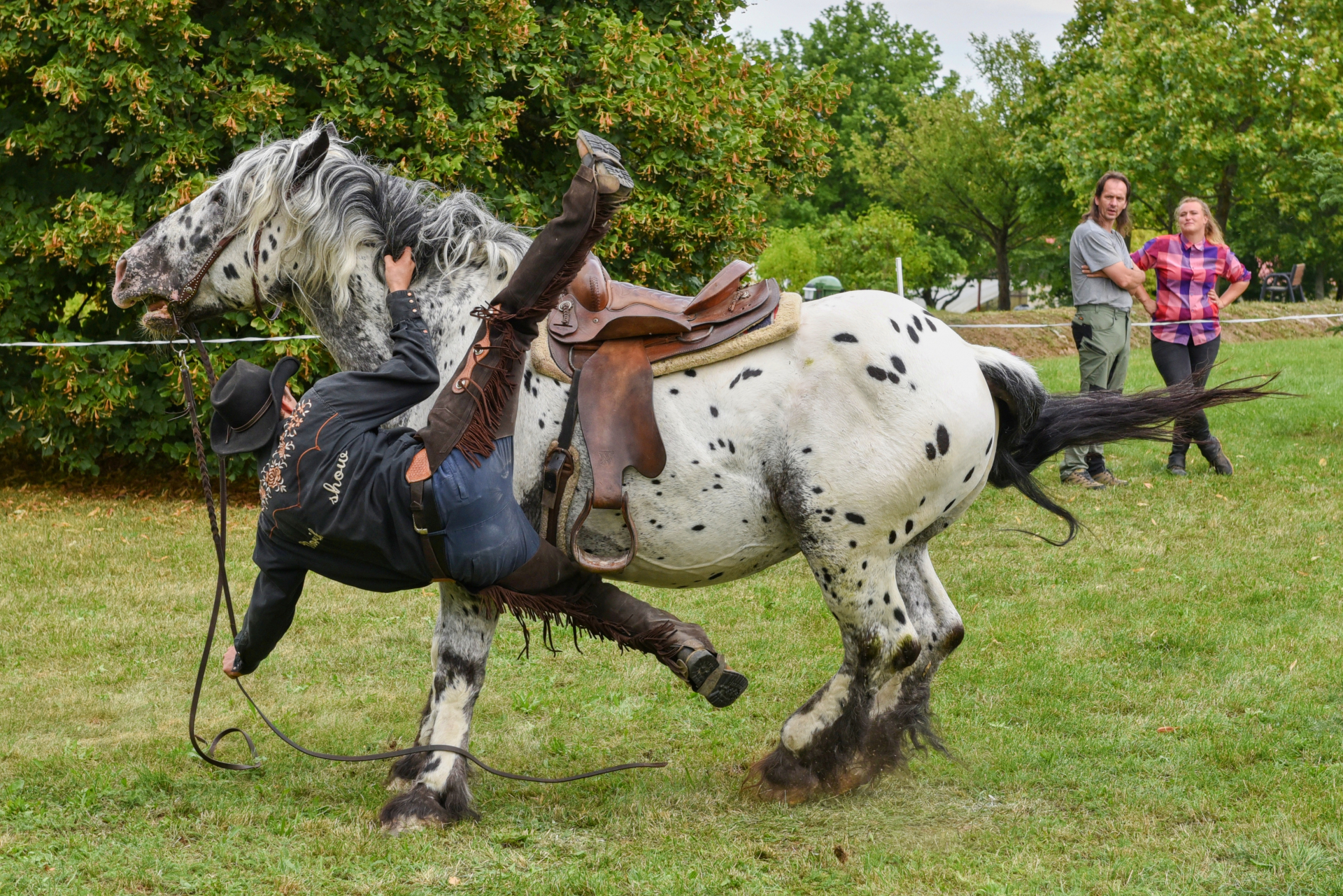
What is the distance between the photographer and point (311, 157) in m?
3.85

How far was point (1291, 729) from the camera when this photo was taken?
15.1 ft

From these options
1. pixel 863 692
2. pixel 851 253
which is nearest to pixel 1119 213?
pixel 863 692

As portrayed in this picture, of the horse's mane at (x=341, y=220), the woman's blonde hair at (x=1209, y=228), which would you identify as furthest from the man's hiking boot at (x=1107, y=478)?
the horse's mane at (x=341, y=220)

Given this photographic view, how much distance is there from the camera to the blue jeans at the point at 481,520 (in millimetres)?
3465

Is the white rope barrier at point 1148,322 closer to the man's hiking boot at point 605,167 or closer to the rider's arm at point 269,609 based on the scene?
the man's hiking boot at point 605,167

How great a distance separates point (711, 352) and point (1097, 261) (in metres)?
6.30

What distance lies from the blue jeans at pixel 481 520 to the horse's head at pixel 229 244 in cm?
103

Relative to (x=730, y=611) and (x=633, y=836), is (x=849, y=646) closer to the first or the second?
(x=633, y=836)

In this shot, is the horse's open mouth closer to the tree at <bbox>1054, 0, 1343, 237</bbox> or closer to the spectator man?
the spectator man

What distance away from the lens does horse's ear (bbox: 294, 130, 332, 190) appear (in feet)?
12.5

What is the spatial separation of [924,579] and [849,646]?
566mm

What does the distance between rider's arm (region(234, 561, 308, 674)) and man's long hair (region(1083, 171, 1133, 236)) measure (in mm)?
7057

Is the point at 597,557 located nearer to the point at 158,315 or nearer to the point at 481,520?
the point at 481,520

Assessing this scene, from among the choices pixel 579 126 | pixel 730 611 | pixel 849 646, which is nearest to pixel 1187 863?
pixel 849 646
